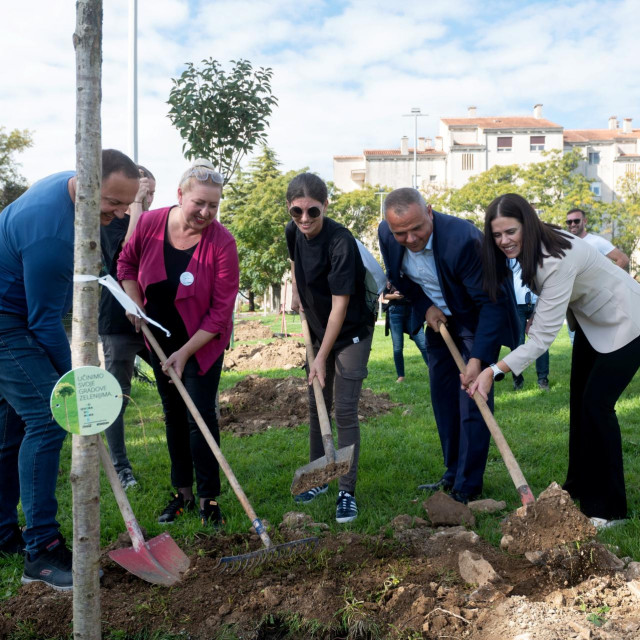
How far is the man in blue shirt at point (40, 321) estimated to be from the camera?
2.72 meters

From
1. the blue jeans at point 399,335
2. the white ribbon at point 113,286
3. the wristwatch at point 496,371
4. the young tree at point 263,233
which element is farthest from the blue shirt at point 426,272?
the young tree at point 263,233

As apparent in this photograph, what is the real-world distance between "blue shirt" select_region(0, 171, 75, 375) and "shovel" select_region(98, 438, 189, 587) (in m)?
0.76

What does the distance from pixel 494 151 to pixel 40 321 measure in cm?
5584

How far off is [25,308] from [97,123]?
1293 mm

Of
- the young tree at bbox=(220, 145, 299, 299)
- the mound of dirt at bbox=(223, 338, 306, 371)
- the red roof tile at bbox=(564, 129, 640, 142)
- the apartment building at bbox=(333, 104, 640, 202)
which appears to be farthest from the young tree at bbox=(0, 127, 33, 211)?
the red roof tile at bbox=(564, 129, 640, 142)

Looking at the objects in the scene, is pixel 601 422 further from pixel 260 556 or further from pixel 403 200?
pixel 260 556

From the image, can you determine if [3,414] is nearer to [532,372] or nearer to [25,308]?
[25,308]

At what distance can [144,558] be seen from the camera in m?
2.86

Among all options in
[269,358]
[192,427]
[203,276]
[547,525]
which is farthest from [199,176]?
[269,358]

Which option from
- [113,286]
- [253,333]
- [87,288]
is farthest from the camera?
[253,333]

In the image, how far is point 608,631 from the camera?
2.21m

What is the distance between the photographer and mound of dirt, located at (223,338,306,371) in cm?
1069

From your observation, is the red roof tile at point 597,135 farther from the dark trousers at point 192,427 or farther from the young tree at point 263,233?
the dark trousers at point 192,427

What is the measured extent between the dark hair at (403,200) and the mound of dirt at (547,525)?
1660 mm
